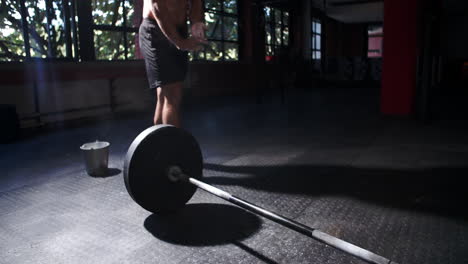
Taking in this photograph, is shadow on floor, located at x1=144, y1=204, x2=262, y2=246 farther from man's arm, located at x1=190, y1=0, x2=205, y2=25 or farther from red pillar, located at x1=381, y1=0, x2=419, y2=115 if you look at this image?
red pillar, located at x1=381, y1=0, x2=419, y2=115

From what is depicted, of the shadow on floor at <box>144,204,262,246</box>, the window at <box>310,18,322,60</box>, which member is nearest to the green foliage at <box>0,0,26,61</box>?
the shadow on floor at <box>144,204,262,246</box>

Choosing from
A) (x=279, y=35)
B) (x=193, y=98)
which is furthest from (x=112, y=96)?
(x=279, y=35)

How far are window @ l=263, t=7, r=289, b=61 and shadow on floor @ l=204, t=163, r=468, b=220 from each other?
6.49 metres

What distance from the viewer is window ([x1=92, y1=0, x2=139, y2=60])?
14.1 ft

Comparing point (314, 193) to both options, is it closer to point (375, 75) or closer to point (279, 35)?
point (279, 35)

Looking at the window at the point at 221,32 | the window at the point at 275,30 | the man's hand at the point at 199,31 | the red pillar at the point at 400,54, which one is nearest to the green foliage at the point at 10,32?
the man's hand at the point at 199,31

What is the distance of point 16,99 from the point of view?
3.39m

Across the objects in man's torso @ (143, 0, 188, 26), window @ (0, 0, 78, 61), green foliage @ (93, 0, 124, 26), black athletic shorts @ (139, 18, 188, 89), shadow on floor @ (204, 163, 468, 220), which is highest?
green foliage @ (93, 0, 124, 26)

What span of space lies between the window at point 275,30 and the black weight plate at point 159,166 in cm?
706

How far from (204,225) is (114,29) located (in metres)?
3.73

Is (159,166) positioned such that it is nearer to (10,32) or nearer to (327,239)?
(327,239)

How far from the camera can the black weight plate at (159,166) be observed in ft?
4.16

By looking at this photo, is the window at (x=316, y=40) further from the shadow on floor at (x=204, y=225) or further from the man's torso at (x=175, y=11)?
the shadow on floor at (x=204, y=225)

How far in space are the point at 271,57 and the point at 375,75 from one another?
4.19 metres
